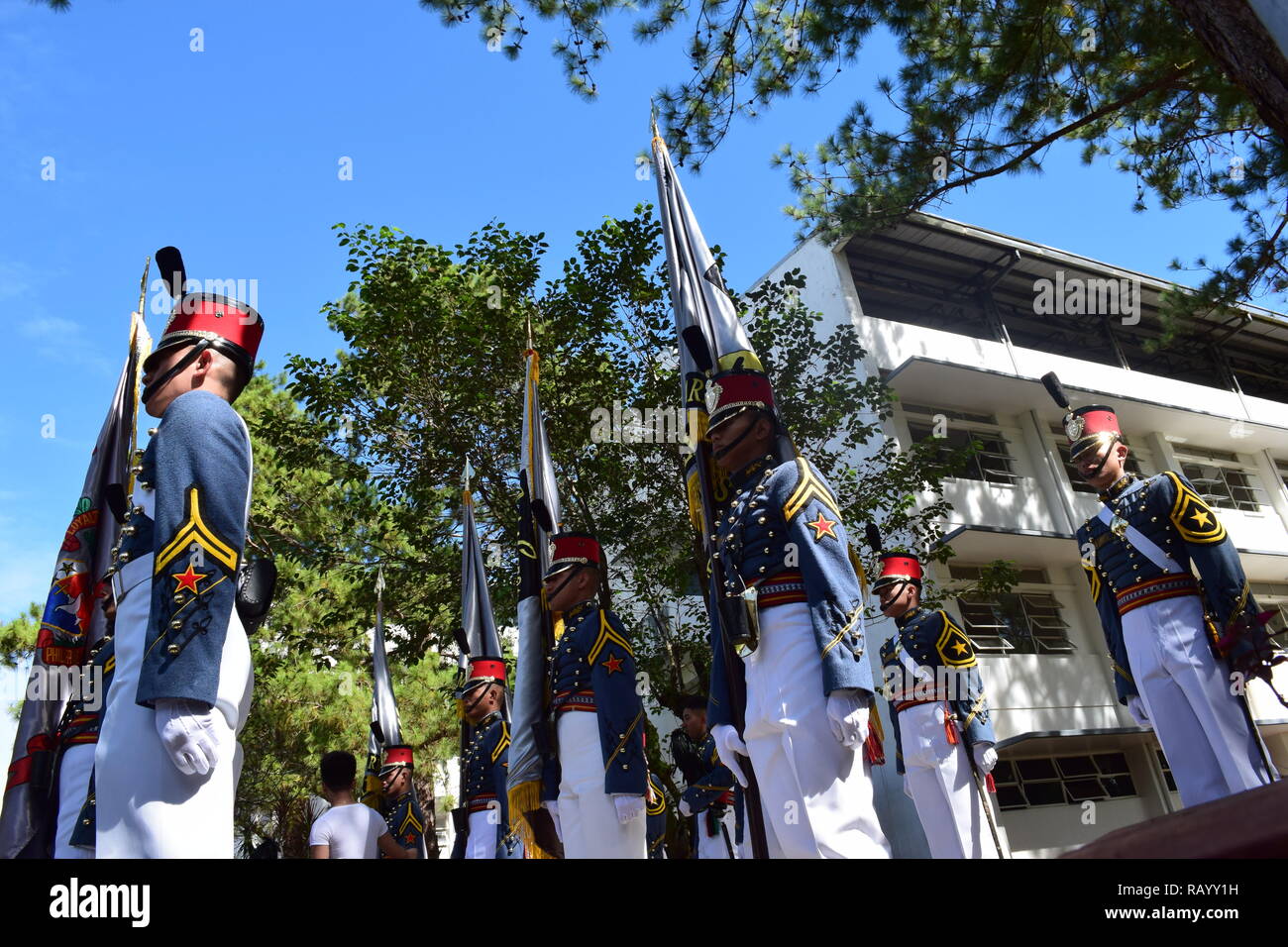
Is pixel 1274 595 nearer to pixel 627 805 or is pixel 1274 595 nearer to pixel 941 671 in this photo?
pixel 941 671

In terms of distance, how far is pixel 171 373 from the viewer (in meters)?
3.01

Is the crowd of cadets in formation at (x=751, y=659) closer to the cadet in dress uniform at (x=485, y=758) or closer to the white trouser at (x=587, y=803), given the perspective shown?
the white trouser at (x=587, y=803)

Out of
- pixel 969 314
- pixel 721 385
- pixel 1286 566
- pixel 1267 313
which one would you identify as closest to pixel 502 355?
pixel 721 385

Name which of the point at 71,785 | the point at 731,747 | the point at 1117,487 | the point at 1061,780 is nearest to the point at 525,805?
the point at 731,747

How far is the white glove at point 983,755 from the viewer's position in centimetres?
535

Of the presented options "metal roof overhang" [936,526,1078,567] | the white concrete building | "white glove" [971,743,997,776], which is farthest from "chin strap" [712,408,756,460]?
"metal roof overhang" [936,526,1078,567]

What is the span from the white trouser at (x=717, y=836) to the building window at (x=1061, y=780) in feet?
24.4

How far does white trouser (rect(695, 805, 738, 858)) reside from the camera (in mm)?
8133

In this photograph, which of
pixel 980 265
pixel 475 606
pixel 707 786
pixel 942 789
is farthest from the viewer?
pixel 980 265

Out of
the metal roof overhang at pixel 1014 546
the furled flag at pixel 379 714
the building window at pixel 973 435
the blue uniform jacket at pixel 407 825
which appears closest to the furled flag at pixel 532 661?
the blue uniform jacket at pixel 407 825

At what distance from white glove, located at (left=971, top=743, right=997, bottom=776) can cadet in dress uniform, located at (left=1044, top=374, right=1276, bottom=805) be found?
856 millimetres

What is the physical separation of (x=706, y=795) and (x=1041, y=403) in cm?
1264

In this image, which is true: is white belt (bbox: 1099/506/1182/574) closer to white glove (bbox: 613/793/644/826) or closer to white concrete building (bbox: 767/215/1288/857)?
white glove (bbox: 613/793/644/826)
